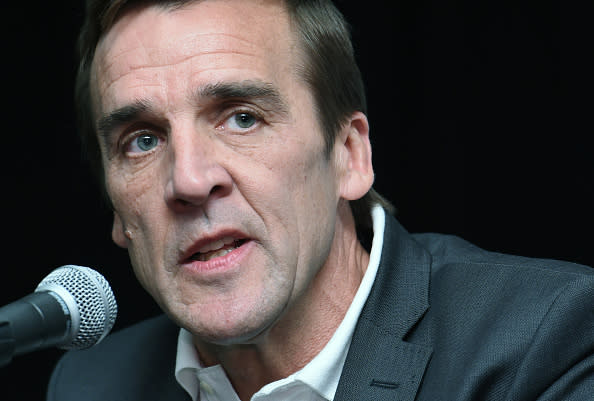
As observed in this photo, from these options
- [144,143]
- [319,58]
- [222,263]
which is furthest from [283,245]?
[319,58]

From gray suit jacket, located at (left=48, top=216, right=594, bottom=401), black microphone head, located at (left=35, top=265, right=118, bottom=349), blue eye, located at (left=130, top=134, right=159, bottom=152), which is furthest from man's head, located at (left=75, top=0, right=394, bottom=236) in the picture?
black microphone head, located at (left=35, top=265, right=118, bottom=349)

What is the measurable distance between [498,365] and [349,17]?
1.96 meters

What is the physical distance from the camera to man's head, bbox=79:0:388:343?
7.57 ft

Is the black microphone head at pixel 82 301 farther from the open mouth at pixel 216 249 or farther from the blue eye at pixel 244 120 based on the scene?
the blue eye at pixel 244 120

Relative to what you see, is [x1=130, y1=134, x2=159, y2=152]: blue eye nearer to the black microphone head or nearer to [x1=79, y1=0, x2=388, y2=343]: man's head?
[x1=79, y1=0, x2=388, y2=343]: man's head

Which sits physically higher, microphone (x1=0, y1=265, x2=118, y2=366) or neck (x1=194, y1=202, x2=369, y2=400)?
microphone (x1=0, y1=265, x2=118, y2=366)

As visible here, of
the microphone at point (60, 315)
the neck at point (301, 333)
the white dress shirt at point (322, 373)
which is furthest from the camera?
the neck at point (301, 333)

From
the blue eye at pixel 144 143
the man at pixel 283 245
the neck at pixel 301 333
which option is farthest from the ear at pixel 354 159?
the blue eye at pixel 144 143

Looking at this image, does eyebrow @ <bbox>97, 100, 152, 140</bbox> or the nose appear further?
eyebrow @ <bbox>97, 100, 152, 140</bbox>

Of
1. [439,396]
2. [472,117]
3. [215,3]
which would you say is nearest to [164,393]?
[439,396]

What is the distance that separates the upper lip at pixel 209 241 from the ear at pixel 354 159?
47 centimetres

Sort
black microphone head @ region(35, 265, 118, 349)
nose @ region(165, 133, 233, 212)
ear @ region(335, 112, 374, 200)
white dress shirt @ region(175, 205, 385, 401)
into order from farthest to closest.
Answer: ear @ region(335, 112, 374, 200)
white dress shirt @ region(175, 205, 385, 401)
nose @ region(165, 133, 233, 212)
black microphone head @ region(35, 265, 118, 349)

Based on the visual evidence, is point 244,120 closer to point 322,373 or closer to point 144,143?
point 144,143

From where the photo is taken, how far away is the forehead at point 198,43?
7.86 ft
